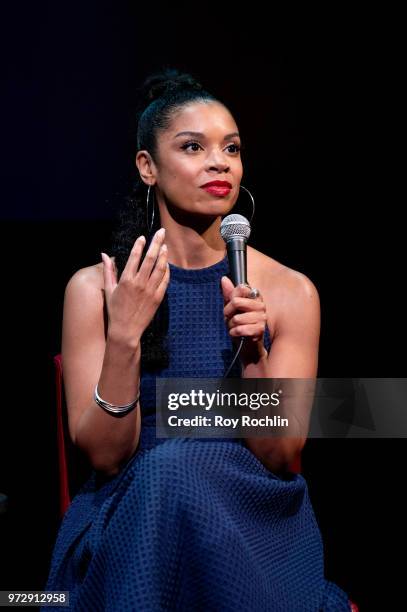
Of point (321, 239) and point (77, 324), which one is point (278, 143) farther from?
point (77, 324)

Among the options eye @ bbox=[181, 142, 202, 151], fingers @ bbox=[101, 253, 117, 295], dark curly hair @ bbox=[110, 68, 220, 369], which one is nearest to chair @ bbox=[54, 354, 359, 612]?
dark curly hair @ bbox=[110, 68, 220, 369]

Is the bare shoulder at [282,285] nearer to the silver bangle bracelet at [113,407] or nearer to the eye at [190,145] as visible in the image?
the eye at [190,145]

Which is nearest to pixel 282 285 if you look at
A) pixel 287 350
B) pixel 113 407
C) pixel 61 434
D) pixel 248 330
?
pixel 287 350

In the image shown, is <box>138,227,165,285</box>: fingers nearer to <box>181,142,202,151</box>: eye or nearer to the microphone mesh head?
the microphone mesh head

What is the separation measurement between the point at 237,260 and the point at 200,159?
0.32 meters

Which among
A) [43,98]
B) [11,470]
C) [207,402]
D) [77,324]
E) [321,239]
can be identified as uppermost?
[43,98]

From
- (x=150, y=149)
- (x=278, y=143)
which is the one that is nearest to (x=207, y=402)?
(x=150, y=149)

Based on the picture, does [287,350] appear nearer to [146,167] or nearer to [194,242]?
[194,242]

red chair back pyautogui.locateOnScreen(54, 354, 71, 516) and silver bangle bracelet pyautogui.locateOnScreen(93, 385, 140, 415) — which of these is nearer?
silver bangle bracelet pyautogui.locateOnScreen(93, 385, 140, 415)

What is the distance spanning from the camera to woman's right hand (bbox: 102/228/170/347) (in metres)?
1.19

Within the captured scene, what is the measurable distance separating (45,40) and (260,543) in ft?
4.99

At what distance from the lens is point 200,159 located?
1.40 metres

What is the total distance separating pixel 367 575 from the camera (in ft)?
6.15

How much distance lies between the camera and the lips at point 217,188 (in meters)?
1.37
